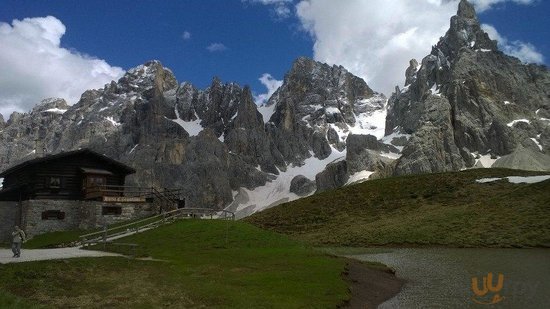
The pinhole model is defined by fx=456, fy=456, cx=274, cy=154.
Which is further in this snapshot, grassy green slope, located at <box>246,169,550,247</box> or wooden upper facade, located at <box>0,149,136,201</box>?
grassy green slope, located at <box>246,169,550,247</box>

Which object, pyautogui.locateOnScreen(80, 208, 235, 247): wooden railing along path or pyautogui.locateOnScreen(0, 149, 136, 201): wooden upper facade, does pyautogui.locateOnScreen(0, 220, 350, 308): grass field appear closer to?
pyautogui.locateOnScreen(80, 208, 235, 247): wooden railing along path

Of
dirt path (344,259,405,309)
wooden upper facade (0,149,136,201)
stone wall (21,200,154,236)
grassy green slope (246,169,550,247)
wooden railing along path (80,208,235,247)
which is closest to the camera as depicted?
dirt path (344,259,405,309)

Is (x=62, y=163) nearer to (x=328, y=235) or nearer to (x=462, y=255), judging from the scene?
(x=328, y=235)

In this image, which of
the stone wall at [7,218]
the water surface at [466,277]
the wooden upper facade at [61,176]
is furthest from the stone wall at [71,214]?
the water surface at [466,277]

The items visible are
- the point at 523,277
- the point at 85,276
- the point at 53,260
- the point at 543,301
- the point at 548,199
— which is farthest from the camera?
the point at 548,199

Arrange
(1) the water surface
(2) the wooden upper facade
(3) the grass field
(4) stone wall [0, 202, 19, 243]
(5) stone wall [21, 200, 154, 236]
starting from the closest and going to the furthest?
(3) the grass field, (1) the water surface, (5) stone wall [21, 200, 154, 236], (4) stone wall [0, 202, 19, 243], (2) the wooden upper facade

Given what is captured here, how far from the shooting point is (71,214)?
170 feet

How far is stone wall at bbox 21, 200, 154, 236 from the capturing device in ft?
162

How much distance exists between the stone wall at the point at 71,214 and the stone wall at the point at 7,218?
1.47m

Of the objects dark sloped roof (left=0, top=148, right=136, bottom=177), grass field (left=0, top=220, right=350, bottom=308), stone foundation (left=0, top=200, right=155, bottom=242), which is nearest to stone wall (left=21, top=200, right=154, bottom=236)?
stone foundation (left=0, top=200, right=155, bottom=242)

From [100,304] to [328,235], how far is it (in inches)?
1914

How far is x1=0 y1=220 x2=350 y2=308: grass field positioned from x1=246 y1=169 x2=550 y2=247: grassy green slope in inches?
1042

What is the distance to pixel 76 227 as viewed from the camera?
170 ft

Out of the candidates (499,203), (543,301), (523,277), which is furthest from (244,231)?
(499,203)
